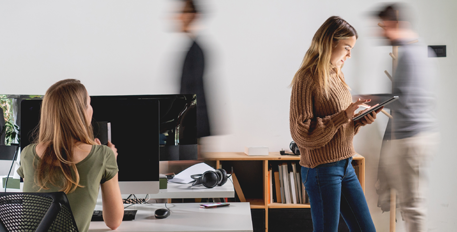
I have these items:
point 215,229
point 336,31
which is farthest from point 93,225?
point 336,31

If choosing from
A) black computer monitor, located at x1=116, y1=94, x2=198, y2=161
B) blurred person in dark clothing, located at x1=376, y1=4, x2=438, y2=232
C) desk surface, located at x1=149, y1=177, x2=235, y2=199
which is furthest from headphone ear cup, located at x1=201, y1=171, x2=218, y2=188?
blurred person in dark clothing, located at x1=376, y1=4, x2=438, y2=232

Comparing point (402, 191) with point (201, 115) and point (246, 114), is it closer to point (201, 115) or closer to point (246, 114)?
point (246, 114)

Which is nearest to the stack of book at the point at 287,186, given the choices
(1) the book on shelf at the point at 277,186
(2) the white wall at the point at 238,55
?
(1) the book on shelf at the point at 277,186

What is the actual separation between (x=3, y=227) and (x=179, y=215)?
0.77 m

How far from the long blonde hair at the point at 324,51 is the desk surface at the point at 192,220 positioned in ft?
2.12

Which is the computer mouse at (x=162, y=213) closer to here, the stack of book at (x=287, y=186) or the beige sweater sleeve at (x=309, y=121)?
the beige sweater sleeve at (x=309, y=121)

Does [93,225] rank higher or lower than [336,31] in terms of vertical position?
lower

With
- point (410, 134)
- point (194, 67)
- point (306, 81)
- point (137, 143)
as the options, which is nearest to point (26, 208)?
point (137, 143)

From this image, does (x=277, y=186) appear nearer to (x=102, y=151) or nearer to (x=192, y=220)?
(x=192, y=220)

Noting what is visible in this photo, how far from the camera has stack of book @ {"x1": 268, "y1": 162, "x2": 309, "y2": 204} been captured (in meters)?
2.46

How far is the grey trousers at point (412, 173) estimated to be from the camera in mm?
2377

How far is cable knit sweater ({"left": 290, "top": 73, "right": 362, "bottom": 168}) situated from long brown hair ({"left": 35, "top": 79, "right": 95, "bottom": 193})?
862mm

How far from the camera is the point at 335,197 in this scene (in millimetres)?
1401

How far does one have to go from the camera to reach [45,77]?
2768 mm
